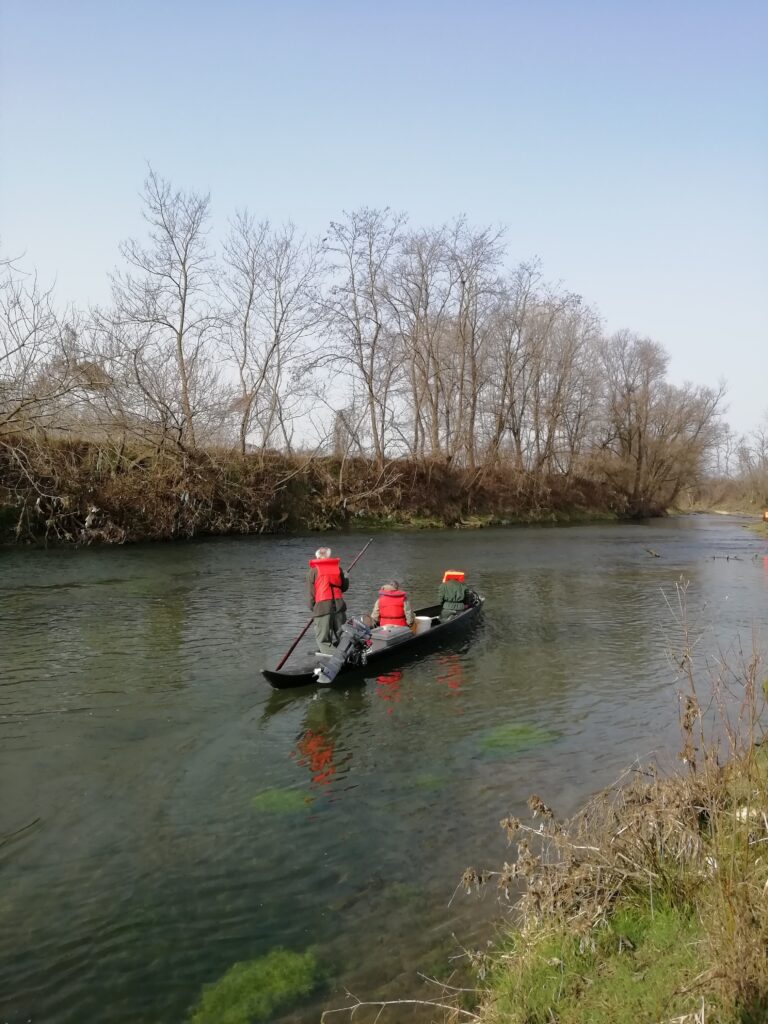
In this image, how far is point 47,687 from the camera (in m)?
10.0

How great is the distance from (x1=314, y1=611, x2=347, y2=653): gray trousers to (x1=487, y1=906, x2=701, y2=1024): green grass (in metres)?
7.25

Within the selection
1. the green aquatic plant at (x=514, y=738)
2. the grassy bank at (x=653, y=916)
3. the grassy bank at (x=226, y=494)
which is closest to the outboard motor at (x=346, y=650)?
the green aquatic plant at (x=514, y=738)

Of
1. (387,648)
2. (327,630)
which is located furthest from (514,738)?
(327,630)

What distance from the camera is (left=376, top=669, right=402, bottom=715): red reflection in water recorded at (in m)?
10.2

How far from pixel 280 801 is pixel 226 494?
2581cm

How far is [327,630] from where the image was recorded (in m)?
11.2

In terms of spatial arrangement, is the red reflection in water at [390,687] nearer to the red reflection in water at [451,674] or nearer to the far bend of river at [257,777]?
the far bend of river at [257,777]

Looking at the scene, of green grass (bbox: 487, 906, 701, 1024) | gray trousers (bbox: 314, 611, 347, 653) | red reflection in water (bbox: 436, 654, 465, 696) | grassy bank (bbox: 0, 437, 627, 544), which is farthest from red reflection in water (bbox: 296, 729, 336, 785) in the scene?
grassy bank (bbox: 0, 437, 627, 544)

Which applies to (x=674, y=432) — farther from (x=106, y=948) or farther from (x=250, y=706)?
(x=106, y=948)

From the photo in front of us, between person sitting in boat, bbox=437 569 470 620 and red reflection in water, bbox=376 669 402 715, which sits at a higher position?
person sitting in boat, bbox=437 569 470 620

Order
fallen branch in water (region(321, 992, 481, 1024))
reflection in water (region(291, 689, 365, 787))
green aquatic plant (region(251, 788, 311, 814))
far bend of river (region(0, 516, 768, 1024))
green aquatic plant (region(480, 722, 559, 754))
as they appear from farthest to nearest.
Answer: green aquatic plant (region(480, 722, 559, 754)) < reflection in water (region(291, 689, 365, 787)) < green aquatic plant (region(251, 788, 311, 814)) < far bend of river (region(0, 516, 768, 1024)) < fallen branch in water (region(321, 992, 481, 1024))

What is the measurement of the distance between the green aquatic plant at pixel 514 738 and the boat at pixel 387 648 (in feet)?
9.26

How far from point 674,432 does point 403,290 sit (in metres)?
28.2

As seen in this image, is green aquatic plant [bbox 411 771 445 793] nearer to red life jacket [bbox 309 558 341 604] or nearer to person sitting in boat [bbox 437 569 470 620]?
red life jacket [bbox 309 558 341 604]
